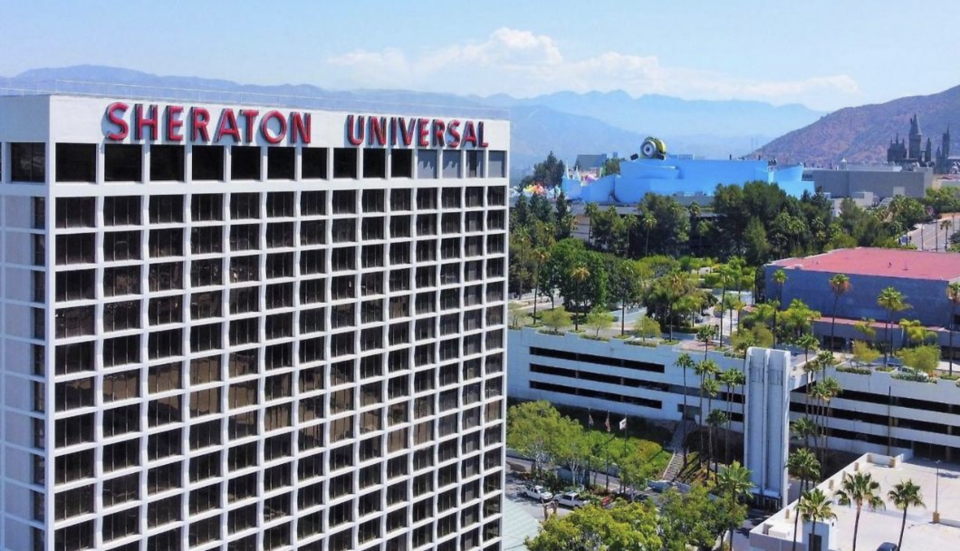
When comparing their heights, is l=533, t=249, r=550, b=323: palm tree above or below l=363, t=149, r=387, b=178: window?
below

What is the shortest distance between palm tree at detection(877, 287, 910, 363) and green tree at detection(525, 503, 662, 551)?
193 ft

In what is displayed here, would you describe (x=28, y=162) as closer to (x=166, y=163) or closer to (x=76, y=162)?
(x=76, y=162)

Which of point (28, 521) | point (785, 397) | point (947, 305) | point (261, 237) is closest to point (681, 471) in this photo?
point (785, 397)

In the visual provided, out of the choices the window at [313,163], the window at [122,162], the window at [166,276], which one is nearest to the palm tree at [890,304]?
the window at [313,163]

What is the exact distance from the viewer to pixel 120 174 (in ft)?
179

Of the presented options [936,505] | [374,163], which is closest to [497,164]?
[374,163]

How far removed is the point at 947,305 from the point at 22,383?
119 m

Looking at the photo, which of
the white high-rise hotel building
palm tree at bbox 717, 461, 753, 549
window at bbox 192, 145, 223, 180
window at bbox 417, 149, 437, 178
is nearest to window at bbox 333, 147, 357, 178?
the white high-rise hotel building

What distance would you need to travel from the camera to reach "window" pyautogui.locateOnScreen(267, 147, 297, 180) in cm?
6138

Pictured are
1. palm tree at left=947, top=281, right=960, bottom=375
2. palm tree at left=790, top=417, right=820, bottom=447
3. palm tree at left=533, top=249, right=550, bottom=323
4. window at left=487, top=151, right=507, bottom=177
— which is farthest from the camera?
palm tree at left=533, top=249, right=550, bottom=323

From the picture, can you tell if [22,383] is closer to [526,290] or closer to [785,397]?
[785,397]

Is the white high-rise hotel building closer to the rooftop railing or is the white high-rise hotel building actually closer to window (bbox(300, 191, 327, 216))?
window (bbox(300, 191, 327, 216))

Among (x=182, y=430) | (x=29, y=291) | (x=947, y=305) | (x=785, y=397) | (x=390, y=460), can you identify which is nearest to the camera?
(x=29, y=291)

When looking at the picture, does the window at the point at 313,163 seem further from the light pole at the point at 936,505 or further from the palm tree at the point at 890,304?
the palm tree at the point at 890,304
